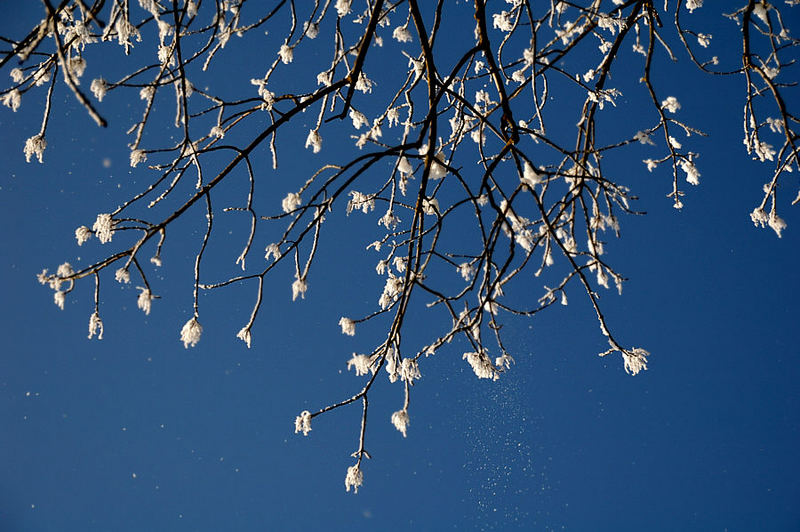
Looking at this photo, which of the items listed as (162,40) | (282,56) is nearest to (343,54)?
(282,56)

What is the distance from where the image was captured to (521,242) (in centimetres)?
120

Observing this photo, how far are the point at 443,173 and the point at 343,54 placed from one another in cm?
47

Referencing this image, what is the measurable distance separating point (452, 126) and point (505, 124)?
53cm

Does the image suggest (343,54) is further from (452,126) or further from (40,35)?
(40,35)

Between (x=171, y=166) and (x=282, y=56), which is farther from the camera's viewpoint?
(x=282, y=56)

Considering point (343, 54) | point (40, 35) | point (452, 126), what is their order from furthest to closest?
point (452, 126) → point (343, 54) → point (40, 35)

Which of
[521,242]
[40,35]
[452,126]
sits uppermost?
[452,126]

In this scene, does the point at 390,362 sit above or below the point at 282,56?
below

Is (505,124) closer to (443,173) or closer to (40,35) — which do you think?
(443,173)

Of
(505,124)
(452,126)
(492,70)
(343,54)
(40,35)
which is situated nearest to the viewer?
(40,35)

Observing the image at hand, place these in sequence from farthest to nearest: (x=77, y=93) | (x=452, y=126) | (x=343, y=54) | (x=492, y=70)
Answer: (x=452, y=126) → (x=343, y=54) → (x=492, y=70) → (x=77, y=93)

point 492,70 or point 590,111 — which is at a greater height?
point 590,111

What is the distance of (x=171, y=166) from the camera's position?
3.73 feet

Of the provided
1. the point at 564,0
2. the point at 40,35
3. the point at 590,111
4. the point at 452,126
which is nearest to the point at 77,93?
the point at 40,35
